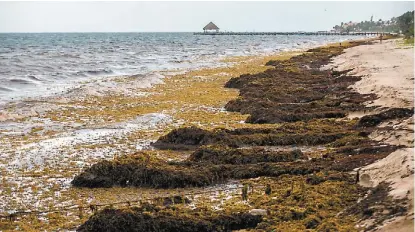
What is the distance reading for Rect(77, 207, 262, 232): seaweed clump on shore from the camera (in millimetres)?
7996

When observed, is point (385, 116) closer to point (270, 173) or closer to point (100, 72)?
point (270, 173)

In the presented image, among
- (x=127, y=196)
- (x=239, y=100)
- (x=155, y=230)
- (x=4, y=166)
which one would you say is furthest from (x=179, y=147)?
(x=239, y=100)

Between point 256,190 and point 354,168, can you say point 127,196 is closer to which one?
point 256,190

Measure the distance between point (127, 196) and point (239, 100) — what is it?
12252 millimetres

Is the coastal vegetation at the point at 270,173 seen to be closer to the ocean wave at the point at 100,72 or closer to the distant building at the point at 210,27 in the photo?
the ocean wave at the point at 100,72

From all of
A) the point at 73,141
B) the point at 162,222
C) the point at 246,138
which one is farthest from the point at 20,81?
the point at 162,222

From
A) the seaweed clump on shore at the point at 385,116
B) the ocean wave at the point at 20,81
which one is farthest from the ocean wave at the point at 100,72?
the seaweed clump on shore at the point at 385,116

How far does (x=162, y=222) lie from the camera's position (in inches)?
319

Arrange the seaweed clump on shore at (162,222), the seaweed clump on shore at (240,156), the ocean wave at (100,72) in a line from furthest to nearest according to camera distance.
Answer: the ocean wave at (100,72) → the seaweed clump on shore at (240,156) → the seaweed clump on shore at (162,222)

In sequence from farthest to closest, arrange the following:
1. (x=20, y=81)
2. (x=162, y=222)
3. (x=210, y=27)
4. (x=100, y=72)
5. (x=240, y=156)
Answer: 1. (x=210, y=27)
2. (x=100, y=72)
3. (x=20, y=81)
4. (x=240, y=156)
5. (x=162, y=222)

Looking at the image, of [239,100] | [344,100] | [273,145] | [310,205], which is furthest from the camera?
[239,100]

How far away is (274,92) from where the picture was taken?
2302 cm

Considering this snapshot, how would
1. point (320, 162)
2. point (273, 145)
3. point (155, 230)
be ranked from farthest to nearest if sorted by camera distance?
point (273, 145) → point (320, 162) → point (155, 230)

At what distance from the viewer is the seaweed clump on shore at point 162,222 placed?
7996 mm
